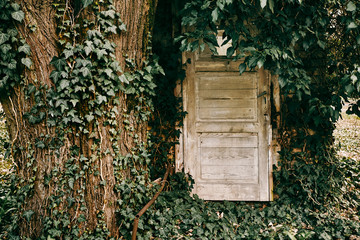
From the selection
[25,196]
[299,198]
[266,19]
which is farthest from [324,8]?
[25,196]

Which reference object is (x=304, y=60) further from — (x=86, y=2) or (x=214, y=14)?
(x=86, y=2)

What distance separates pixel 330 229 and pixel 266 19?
8.82 ft

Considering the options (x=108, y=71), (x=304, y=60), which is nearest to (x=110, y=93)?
(x=108, y=71)

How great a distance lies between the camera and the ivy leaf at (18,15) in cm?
235

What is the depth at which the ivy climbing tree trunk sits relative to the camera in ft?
8.09

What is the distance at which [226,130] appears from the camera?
4148mm

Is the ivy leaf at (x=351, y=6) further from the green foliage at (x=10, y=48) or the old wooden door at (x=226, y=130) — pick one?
the green foliage at (x=10, y=48)

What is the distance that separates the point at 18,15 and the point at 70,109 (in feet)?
2.96

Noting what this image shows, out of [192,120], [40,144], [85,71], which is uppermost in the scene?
[85,71]

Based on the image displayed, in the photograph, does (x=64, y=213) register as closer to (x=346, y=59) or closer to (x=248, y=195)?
(x=248, y=195)

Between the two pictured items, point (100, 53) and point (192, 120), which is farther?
point (192, 120)

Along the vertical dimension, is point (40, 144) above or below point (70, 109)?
below

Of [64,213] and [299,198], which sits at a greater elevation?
[64,213]

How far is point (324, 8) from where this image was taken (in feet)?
11.0
